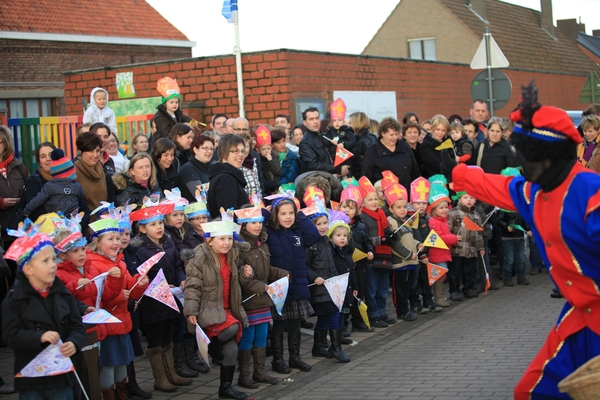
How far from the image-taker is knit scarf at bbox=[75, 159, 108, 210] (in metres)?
8.90

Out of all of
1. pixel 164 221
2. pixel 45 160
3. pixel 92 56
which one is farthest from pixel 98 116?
pixel 92 56

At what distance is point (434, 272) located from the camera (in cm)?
1058

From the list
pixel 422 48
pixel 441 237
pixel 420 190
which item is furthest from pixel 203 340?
pixel 422 48

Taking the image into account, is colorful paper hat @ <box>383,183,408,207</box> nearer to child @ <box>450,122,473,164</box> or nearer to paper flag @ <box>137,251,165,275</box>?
child @ <box>450,122,473,164</box>

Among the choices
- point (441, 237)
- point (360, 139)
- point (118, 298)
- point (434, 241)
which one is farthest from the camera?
point (360, 139)

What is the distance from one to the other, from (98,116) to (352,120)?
3.60m

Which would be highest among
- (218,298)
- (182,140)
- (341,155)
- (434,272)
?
(182,140)

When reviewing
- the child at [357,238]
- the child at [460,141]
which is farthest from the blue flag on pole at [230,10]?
the child at [357,238]

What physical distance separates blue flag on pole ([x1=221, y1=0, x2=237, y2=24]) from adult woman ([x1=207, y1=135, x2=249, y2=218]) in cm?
777

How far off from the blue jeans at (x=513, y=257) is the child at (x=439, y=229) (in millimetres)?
1534

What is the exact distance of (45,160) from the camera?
8.80 meters

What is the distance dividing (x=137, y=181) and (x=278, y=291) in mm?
1981

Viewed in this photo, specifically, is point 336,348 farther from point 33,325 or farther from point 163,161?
point 33,325

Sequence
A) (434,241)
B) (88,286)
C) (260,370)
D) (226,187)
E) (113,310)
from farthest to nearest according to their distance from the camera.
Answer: (434,241) → (226,187) → (260,370) → (113,310) → (88,286)
